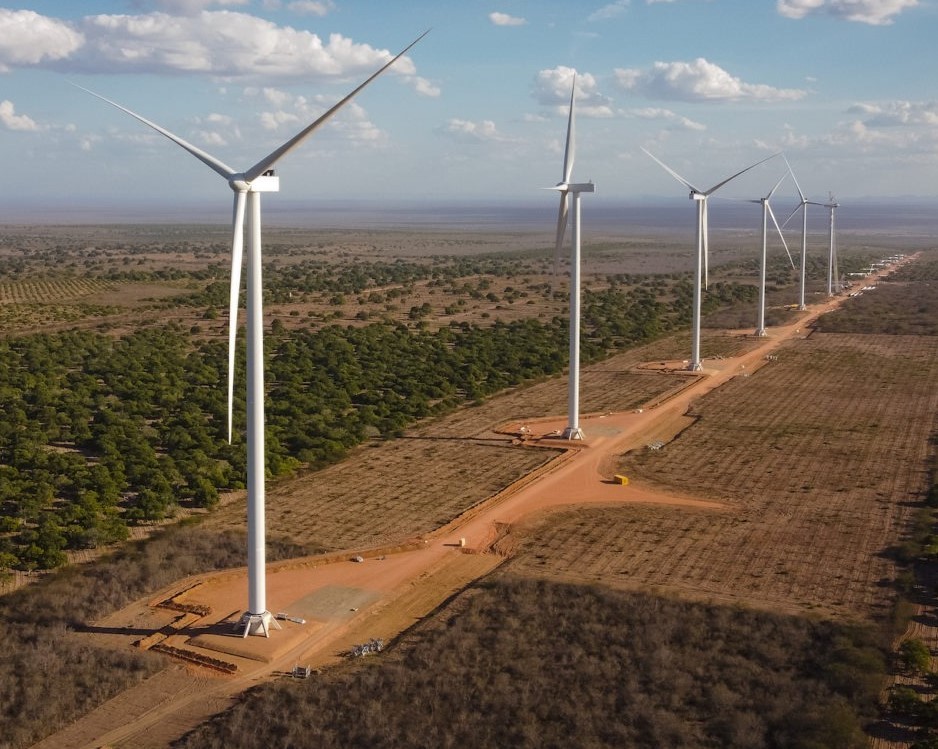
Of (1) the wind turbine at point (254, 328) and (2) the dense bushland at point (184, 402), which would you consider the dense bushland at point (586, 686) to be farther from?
(2) the dense bushland at point (184, 402)

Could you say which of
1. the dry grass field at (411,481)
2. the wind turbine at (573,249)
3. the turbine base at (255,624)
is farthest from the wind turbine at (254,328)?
the wind turbine at (573,249)

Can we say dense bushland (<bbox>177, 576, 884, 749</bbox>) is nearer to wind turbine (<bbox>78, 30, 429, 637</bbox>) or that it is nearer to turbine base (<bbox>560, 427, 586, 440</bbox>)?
wind turbine (<bbox>78, 30, 429, 637</bbox>)

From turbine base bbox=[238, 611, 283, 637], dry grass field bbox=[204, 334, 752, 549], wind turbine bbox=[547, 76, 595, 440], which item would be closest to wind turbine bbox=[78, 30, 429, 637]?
turbine base bbox=[238, 611, 283, 637]

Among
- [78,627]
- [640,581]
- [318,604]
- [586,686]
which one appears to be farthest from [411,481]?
[586,686]

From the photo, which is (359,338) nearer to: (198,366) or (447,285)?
(198,366)

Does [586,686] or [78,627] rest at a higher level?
[586,686]

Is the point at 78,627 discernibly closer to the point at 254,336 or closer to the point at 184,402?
the point at 254,336
